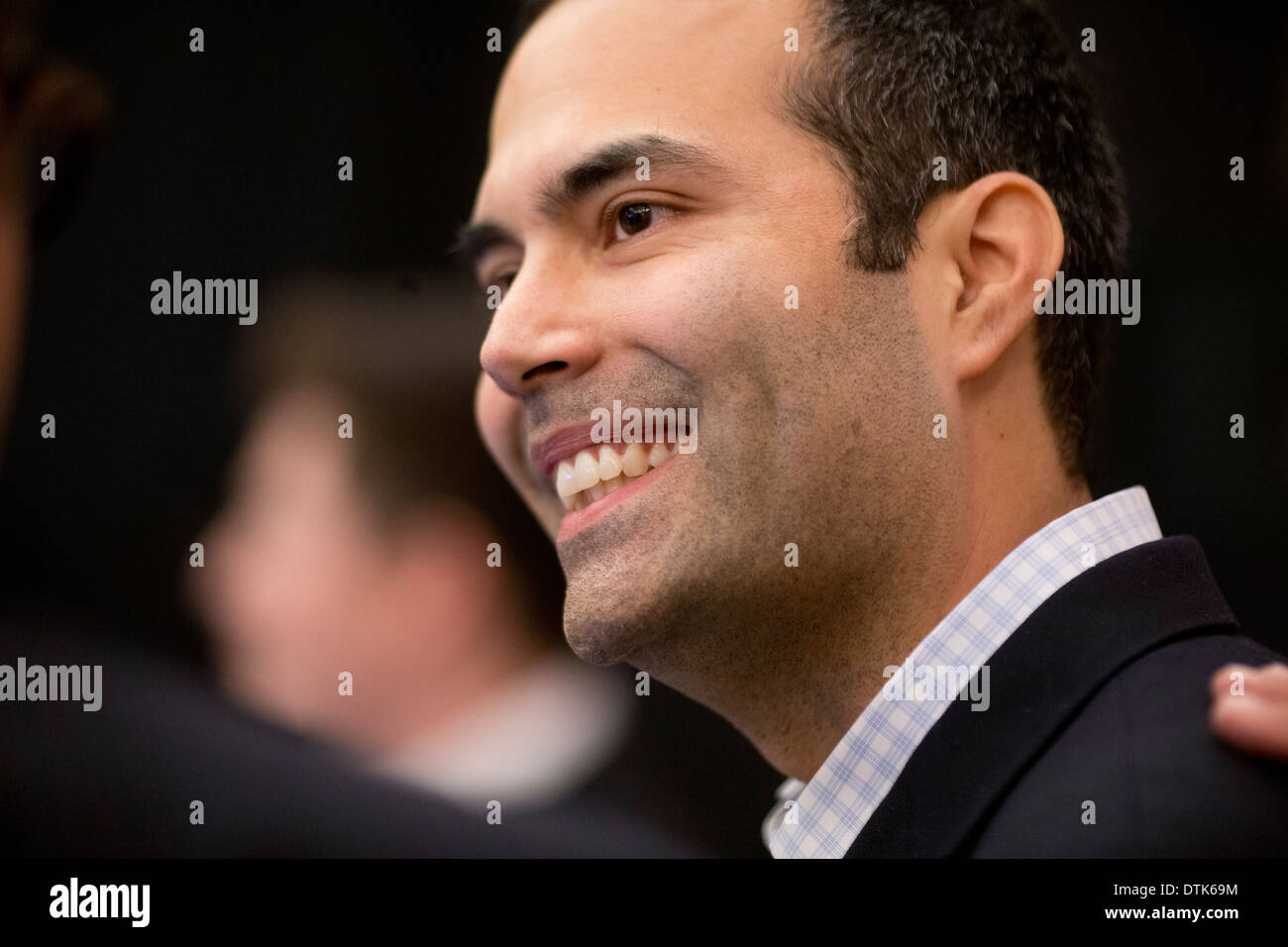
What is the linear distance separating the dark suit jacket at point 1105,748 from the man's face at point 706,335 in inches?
9.3

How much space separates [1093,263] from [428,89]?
4.18ft

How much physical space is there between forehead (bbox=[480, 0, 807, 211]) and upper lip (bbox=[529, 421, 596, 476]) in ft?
0.96

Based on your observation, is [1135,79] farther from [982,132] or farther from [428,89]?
[428,89]

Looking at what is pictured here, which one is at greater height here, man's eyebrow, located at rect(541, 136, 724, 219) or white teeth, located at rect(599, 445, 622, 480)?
man's eyebrow, located at rect(541, 136, 724, 219)

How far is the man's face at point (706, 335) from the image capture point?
4.23 ft

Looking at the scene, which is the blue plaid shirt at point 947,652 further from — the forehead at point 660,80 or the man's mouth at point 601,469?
the forehead at point 660,80

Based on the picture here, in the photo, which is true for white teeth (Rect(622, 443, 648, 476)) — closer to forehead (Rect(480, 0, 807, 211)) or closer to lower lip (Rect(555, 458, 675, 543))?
lower lip (Rect(555, 458, 675, 543))

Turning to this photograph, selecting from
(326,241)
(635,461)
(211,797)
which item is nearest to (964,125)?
(635,461)

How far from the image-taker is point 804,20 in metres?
1.40

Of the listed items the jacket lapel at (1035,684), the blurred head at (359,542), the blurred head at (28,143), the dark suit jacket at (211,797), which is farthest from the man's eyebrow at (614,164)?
the dark suit jacket at (211,797)

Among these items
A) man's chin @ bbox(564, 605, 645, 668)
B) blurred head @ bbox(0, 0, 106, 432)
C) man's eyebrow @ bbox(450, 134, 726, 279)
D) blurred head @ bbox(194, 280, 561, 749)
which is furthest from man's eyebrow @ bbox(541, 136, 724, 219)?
blurred head @ bbox(194, 280, 561, 749)

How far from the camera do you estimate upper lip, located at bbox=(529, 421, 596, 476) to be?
1.37m

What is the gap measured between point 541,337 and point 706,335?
0.60ft
